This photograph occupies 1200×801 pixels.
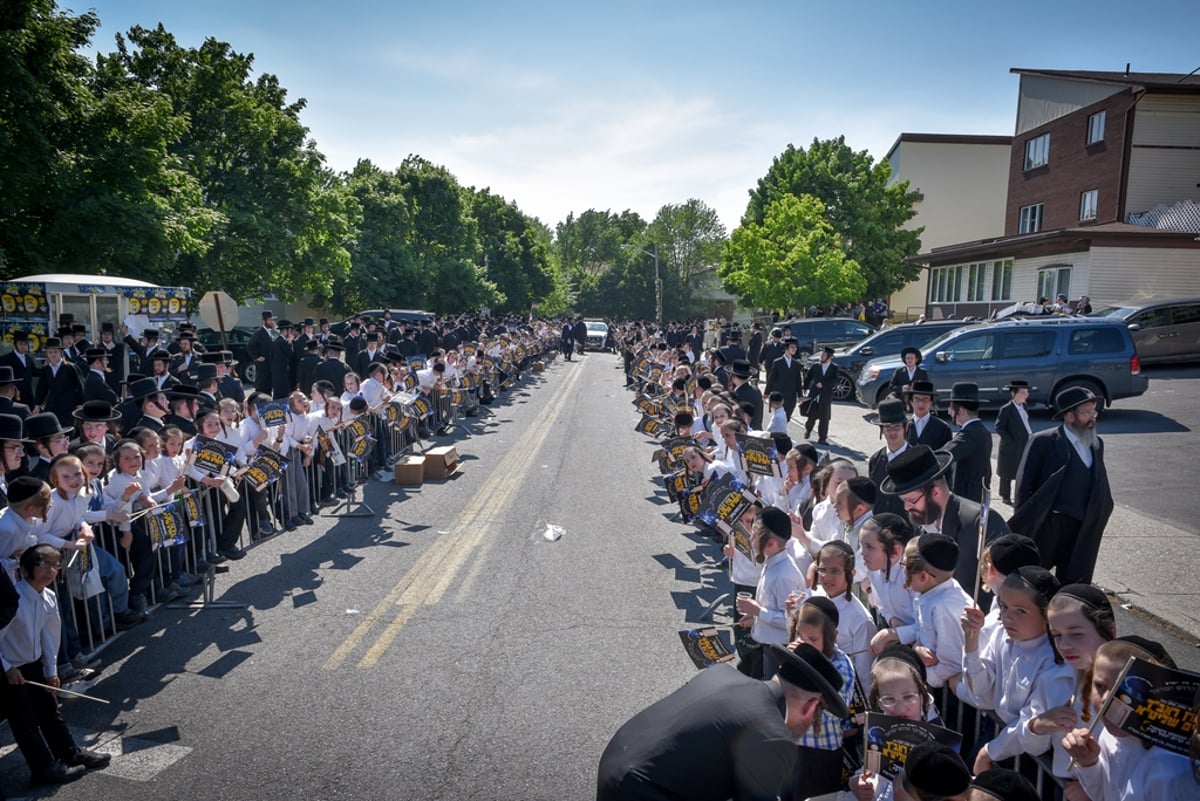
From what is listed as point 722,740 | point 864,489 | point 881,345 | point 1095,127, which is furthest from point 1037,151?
point 722,740

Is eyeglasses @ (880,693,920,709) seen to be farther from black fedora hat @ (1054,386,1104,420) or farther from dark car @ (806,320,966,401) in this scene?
dark car @ (806,320,966,401)

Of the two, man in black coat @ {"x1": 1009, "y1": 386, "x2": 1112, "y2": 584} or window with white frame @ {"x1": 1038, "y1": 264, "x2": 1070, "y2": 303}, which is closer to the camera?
man in black coat @ {"x1": 1009, "y1": 386, "x2": 1112, "y2": 584}

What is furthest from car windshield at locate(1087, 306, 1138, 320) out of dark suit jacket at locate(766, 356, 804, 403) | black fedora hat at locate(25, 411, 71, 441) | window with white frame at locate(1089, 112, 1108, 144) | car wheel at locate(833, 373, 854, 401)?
black fedora hat at locate(25, 411, 71, 441)

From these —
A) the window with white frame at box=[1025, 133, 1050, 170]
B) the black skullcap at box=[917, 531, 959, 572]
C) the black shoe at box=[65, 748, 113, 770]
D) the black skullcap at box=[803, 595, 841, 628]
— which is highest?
the window with white frame at box=[1025, 133, 1050, 170]

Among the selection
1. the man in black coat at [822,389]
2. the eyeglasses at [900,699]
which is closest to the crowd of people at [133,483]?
the eyeglasses at [900,699]

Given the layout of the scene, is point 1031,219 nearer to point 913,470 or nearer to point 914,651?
point 913,470

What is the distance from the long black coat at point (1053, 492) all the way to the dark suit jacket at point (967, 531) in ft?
3.83

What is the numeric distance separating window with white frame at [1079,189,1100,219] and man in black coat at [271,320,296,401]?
104ft

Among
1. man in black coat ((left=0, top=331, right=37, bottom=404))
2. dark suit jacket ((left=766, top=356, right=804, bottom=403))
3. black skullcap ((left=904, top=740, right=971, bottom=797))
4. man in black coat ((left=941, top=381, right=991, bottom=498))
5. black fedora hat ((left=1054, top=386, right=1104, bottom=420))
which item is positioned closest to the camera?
black skullcap ((left=904, top=740, right=971, bottom=797))

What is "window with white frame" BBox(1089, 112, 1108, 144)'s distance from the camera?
31712mm

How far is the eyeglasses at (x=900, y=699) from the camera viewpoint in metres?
3.53

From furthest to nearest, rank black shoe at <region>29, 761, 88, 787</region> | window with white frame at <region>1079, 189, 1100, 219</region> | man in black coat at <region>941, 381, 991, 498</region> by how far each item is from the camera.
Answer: window with white frame at <region>1079, 189, 1100, 219</region> → man in black coat at <region>941, 381, 991, 498</region> → black shoe at <region>29, 761, 88, 787</region>

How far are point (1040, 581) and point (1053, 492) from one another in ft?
11.1

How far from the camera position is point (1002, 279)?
3412 cm
